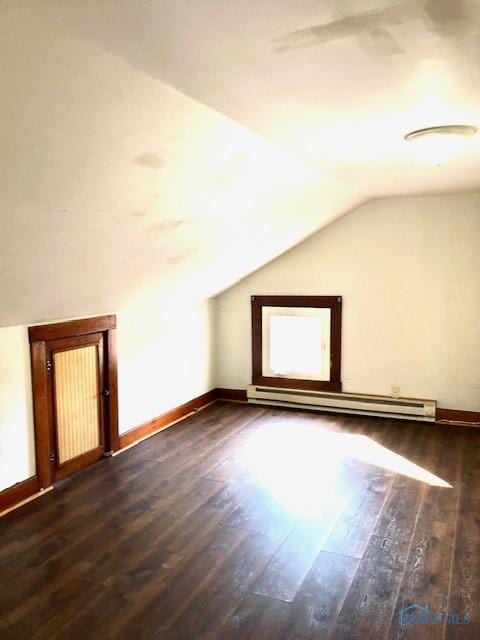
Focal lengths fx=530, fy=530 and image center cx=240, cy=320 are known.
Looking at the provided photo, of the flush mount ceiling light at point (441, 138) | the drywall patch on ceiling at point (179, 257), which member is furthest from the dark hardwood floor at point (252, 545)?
the flush mount ceiling light at point (441, 138)

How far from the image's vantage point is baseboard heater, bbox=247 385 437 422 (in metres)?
5.16

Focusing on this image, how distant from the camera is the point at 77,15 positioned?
4.61ft

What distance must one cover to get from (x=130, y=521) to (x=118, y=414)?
129cm

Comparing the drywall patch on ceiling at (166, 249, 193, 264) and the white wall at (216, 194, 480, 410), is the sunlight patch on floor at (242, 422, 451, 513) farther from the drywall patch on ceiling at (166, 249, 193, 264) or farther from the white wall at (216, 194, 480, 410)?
the drywall patch on ceiling at (166, 249, 193, 264)

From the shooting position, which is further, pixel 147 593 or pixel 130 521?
pixel 130 521

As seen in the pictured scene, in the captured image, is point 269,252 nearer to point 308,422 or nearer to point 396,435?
point 308,422

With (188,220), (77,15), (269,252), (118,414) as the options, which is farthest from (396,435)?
(77,15)

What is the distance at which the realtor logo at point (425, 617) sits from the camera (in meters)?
2.31

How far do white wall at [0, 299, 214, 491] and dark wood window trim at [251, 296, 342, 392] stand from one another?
0.52 m

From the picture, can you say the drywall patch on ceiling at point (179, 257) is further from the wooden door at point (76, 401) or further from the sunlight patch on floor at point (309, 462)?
the sunlight patch on floor at point (309, 462)

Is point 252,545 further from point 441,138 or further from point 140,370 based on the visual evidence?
point 441,138

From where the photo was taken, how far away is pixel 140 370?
470 centimetres

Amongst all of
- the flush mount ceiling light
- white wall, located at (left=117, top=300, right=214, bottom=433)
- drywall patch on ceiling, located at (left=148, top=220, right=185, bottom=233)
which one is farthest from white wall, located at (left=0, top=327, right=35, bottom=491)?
the flush mount ceiling light

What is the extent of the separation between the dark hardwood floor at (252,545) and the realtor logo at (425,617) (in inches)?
0.5
